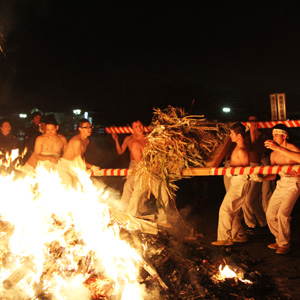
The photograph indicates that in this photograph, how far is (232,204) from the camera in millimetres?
6090

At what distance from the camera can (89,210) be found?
15.6 feet

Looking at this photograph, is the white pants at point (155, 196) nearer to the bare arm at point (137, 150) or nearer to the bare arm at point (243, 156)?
the bare arm at point (137, 150)

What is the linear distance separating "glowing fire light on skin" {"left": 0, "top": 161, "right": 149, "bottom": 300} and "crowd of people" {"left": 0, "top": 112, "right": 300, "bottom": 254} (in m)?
1.23

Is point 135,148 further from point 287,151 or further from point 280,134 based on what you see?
point 287,151

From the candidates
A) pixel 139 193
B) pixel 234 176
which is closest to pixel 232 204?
pixel 234 176

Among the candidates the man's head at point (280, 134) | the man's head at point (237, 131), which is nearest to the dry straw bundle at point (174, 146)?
the man's head at point (237, 131)

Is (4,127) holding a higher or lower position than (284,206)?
higher

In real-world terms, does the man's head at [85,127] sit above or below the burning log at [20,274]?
above

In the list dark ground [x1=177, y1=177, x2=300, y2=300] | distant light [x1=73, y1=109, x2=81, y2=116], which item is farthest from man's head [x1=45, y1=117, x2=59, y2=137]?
distant light [x1=73, y1=109, x2=81, y2=116]

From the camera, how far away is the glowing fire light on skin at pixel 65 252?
418cm

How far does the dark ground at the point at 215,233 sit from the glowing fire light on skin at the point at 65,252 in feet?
6.51

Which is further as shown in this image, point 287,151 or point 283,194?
point 283,194

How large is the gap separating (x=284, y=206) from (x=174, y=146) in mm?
2055

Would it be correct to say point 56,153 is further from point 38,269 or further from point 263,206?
point 263,206
